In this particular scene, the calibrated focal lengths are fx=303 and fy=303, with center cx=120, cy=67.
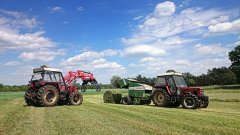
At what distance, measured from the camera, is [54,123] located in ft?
35.3

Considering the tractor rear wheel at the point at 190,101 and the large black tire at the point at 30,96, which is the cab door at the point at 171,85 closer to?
the tractor rear wheel at the point at 190,101

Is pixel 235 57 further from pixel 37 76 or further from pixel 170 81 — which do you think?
pixel 37 76

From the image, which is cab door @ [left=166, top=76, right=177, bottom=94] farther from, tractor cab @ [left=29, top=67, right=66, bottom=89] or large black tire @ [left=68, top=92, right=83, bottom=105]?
tractor cab @ [left=29, top=67, right=66, bottom=89]

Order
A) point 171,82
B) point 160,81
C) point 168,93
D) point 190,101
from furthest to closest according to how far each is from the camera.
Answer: point 160,81, point 171,82, point 168,93, point 190,101

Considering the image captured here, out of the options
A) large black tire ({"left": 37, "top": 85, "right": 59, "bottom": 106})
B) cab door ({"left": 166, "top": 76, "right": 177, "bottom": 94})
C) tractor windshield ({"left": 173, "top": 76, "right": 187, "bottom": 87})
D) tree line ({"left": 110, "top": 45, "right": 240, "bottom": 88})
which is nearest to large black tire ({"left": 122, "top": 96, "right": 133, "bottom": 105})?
cab door ({"left": 166, "top": 76, "right": 177, "bottom": 94})

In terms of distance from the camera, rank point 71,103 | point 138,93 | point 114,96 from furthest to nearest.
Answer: point 114,96
point 138,93
point 71,103

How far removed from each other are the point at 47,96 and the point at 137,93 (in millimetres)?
6581

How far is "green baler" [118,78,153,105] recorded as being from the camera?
21.3 metres

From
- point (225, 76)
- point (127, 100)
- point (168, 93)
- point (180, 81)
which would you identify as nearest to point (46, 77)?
point (127, 100)

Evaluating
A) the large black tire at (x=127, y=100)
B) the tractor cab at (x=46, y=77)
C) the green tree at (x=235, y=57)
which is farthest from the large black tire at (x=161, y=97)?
the green tree at (x=235, y=57)

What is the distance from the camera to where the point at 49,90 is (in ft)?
59.1

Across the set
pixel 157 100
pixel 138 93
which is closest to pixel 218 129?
pixel 157 100

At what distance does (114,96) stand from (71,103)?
462 centimetres

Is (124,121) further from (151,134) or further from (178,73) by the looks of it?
(178,73)
